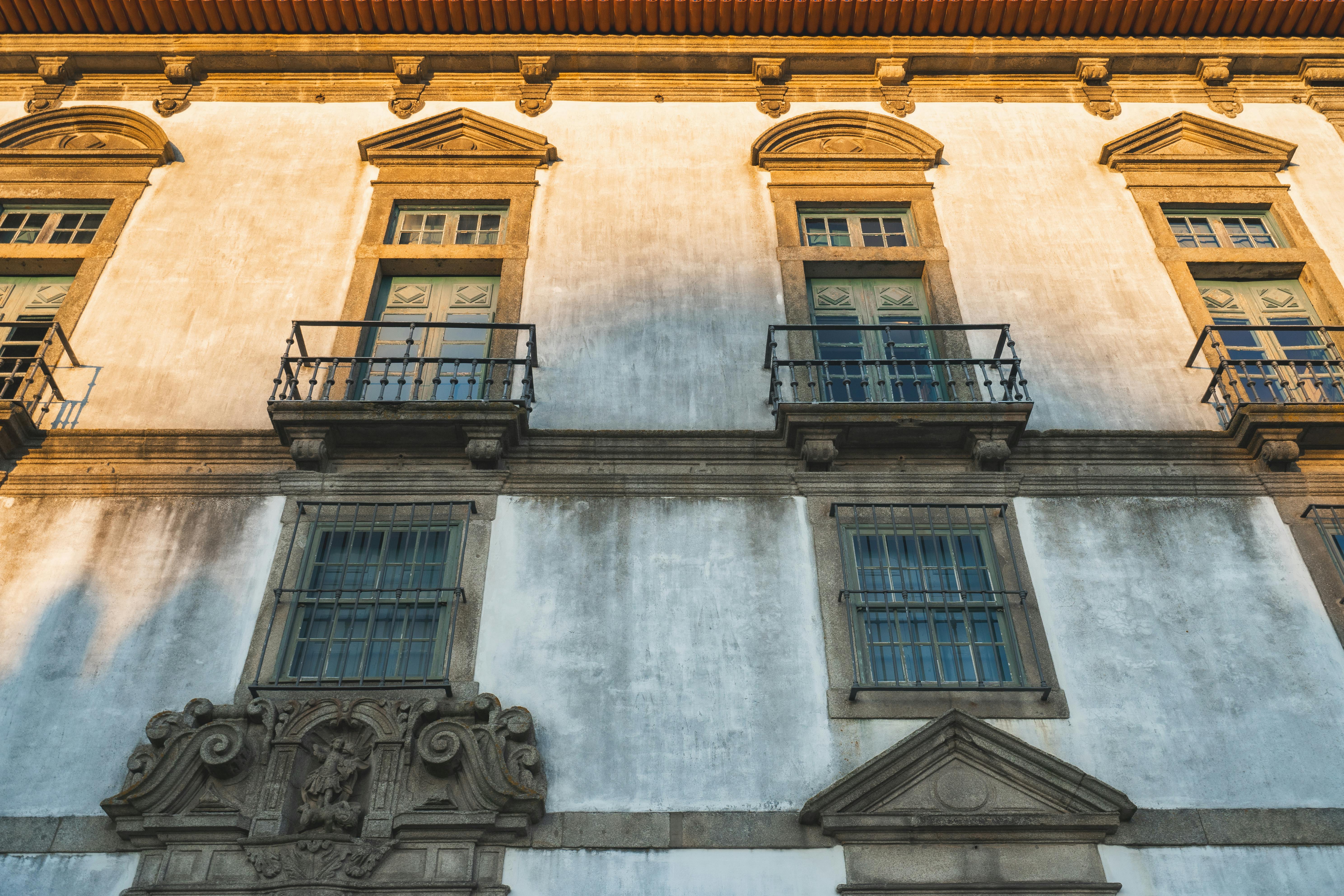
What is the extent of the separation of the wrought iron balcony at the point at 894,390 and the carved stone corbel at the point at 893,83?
3771mm

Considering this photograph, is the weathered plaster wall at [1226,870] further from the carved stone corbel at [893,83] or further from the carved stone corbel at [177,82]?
the carved stone corbel at [177,82]

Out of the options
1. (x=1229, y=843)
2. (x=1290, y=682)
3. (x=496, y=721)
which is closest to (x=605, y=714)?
(x=496, y=721)

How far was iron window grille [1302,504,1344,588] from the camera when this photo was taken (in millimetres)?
9062

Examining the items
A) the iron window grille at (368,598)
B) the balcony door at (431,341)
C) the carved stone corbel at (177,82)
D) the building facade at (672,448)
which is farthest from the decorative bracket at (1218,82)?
the carved stone corbel at (177,82)

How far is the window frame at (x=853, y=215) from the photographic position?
12.0m

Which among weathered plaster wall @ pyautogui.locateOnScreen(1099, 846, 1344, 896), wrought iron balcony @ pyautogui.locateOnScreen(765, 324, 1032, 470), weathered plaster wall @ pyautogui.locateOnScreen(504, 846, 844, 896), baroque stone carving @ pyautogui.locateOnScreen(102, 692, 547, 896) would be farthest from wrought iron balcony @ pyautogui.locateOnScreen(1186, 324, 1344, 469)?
A: baroque stone carving @ pyautogui.locateOnScreen(102, 692, 547, 896)

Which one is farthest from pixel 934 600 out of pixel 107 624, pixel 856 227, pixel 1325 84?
pixel 1325 84

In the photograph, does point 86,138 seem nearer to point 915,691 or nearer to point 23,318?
point 23,318

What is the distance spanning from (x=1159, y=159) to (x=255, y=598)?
35.0 feet

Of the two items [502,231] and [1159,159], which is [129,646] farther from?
[1159,159]

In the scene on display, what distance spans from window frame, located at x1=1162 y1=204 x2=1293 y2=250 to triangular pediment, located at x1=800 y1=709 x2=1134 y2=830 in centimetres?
672

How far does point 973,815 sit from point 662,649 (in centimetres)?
253

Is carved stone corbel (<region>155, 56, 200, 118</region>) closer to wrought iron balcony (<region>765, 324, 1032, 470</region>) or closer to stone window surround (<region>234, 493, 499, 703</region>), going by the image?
stone window surround (<region>234, 493, 499, 703</region>)

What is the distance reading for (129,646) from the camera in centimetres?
844
